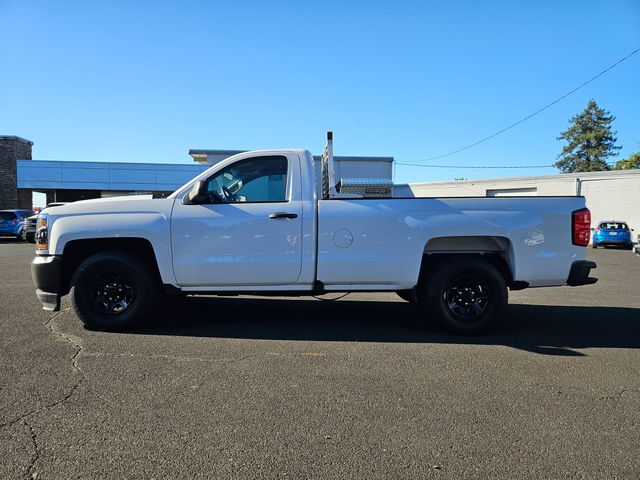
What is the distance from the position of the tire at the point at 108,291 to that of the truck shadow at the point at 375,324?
11.0 inches

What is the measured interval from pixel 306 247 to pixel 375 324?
1501mm

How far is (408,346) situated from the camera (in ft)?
15.8

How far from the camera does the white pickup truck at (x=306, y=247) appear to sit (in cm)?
517

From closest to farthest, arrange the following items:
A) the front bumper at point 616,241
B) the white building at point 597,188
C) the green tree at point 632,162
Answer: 1. the front bumper at point 616,241
2. the white building at point 597,188
3. the green tree at point 632,162

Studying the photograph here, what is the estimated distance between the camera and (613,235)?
23.0 m

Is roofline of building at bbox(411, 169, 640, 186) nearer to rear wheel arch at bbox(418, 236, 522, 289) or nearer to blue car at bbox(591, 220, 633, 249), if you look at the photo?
blue car at bbox(591, 220, 633, 249)

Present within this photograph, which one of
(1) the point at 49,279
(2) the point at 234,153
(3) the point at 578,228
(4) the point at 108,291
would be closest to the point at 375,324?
(3) the point at 578,228

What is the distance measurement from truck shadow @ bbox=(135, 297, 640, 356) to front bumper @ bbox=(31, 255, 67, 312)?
1019 mm

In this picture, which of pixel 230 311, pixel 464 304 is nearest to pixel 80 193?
pixel 230 311

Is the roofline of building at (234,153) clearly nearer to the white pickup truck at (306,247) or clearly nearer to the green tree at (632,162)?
the white pickup truck at (306,247)

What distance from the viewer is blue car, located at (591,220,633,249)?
22.9 metres

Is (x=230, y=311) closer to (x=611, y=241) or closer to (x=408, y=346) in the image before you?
(x=408, y=346)

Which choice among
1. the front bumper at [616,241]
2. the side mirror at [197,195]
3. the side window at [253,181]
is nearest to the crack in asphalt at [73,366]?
the side mirror at [197,195]

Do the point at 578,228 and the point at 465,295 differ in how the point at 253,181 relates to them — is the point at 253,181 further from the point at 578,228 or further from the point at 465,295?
the point at 578,228
